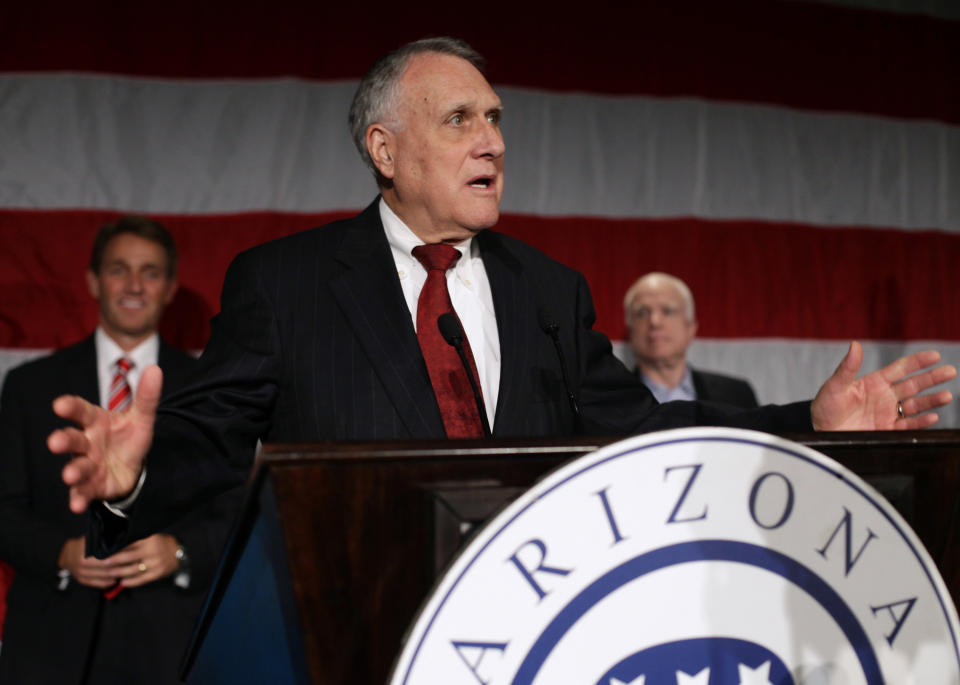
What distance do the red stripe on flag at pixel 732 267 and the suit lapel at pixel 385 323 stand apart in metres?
1.44

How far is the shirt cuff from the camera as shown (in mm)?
940

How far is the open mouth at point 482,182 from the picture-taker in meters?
1.44

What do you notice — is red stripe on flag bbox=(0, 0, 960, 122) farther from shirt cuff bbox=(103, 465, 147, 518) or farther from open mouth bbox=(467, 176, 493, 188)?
shirt cuff bbox=(103, 465, 147, 518)

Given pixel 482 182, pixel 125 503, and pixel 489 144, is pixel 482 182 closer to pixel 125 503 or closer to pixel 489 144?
pixel 489 144

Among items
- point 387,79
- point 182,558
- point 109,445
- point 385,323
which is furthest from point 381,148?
point 182,558

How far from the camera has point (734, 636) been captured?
716mm

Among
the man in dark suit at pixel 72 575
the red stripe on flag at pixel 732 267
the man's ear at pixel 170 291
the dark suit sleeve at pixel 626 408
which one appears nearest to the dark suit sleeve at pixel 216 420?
the dark suit sleeve at pixel 626 408

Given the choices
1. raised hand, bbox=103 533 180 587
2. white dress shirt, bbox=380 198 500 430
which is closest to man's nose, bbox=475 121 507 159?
white dress shirt, bbox=380 198 500 430

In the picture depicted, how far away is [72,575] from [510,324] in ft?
4.50

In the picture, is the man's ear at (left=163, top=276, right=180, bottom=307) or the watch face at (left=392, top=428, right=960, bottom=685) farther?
the man's ear at (left=163, top=276, right=180, bottom=307)

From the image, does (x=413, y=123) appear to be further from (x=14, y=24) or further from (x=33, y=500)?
(x=14, y=24)

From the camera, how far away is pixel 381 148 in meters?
1.55

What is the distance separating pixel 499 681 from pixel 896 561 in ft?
1.11

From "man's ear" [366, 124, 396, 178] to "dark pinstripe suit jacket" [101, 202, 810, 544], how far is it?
0.46 ft
